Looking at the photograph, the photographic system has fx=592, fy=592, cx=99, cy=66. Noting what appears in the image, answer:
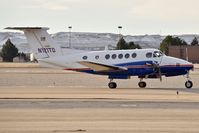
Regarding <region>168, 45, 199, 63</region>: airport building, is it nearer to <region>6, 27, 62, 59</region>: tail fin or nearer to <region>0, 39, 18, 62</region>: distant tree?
<region>0, 39, 18, 62</region>: distant tree

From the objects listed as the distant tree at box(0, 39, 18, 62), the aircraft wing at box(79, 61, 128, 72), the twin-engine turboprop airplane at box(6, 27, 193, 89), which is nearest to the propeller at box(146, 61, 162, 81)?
the twin-engine turboprop airplane at box(6, 27, 193, 89)

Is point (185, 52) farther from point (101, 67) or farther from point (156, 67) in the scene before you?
point (156, 67)

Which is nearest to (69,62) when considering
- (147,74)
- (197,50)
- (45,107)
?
(147,74)

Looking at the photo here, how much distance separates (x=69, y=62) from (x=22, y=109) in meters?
18.2

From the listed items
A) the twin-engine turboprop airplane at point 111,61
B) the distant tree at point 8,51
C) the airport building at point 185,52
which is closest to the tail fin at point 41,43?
the twin-engine turboprop airplane at point 111,61

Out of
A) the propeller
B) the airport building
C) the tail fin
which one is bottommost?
the propeller

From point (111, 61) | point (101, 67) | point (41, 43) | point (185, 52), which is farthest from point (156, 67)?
point (185, 52)

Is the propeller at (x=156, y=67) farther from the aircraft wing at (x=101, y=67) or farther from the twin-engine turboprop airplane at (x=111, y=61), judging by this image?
the aircraft wing at (x=101, y=67)

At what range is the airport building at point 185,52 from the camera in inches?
5823

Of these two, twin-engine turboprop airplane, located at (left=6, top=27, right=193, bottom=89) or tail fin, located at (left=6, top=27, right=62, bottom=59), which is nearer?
twin-engine turboprop airplane, located at (left=6, top=27, right=193, bottom=89)

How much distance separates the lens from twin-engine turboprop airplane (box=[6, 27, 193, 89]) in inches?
1486

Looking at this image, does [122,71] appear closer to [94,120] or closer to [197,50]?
[94,120]

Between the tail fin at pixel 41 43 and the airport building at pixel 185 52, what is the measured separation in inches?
4229

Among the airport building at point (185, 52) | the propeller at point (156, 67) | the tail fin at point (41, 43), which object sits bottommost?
the propeller at point (156, 67)
